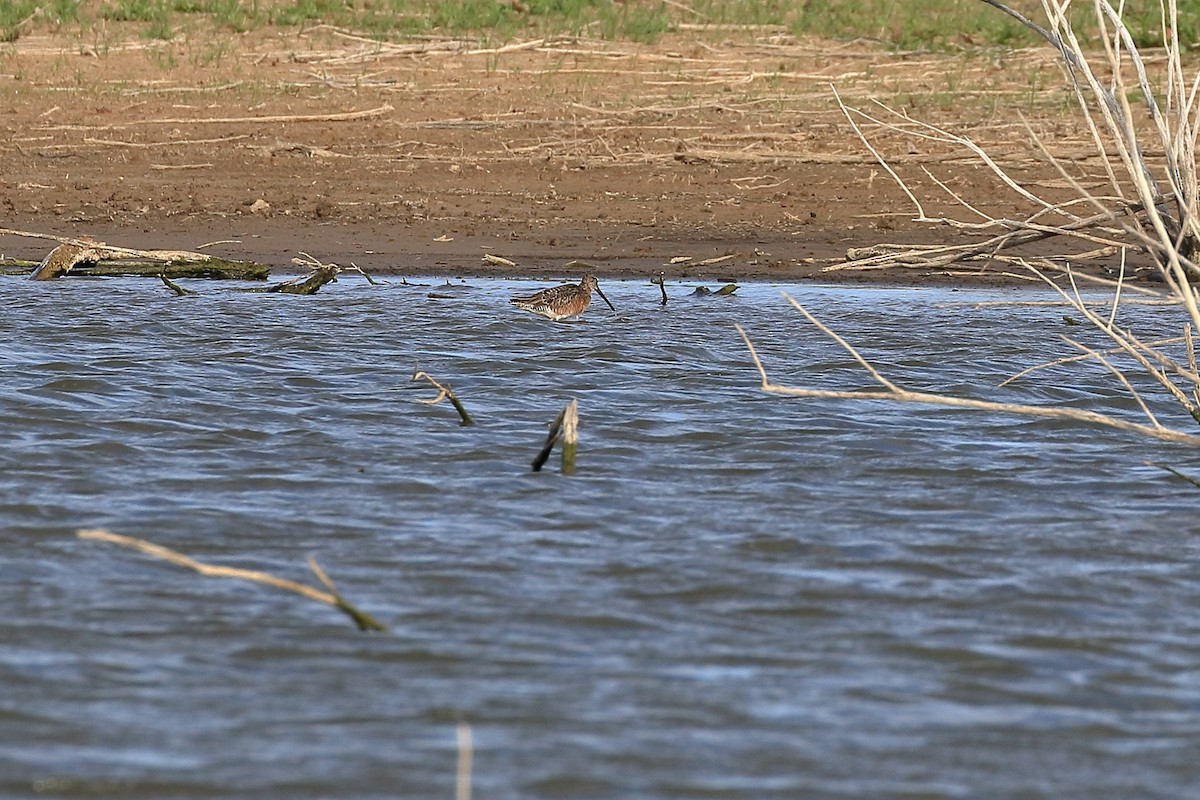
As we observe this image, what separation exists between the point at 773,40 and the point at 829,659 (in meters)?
11.2

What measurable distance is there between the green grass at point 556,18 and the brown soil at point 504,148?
12.5 inches

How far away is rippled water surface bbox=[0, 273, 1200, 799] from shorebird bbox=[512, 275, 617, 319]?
27.1 inches

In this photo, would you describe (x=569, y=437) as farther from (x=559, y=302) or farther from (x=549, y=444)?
(x=559, y=302)

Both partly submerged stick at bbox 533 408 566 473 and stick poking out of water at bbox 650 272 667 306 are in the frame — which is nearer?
partly submerged stick at bbox 533 408 566 473

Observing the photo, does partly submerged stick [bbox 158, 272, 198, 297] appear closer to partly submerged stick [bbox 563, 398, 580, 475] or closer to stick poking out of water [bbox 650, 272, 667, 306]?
stick poking out of water [bbox 650, 272, 667, 306]

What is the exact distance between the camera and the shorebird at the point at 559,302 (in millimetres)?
7629

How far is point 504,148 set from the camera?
1122 cm

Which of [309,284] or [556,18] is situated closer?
[309,284]

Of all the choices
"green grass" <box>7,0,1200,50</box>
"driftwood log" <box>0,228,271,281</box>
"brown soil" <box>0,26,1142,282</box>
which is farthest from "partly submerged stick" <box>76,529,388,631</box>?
"green grass" <box>7,0,1200,50</box>

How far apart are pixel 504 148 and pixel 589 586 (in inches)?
300

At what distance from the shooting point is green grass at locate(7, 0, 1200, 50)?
14.1 m

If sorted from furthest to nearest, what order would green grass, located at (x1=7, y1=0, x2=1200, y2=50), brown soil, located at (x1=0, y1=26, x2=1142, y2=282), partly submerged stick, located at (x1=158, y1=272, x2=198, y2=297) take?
green grass, located at (x1=7, y1=0, x2=1200, y2=50) < brown soil, located at (x1=0, y1=26, x2=1142, y2=282) < partly submerged stick, located at (x1=158, y1=272, x2=198, y2=297)

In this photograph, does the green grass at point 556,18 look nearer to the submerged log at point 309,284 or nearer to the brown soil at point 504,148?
the brown soil at point 504,148

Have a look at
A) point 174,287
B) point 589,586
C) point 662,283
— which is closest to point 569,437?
point 589,586
